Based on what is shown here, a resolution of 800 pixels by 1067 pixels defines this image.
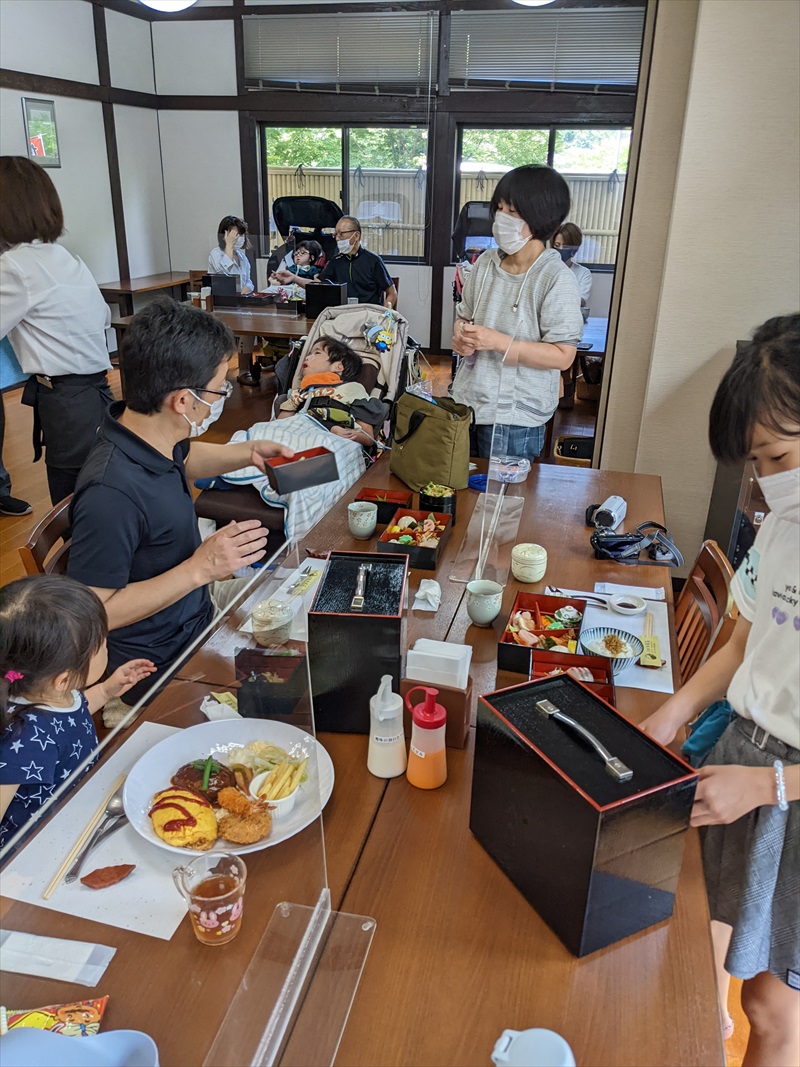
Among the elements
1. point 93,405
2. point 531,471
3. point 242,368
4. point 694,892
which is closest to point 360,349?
point 93,405

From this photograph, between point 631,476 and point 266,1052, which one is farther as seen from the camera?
point 631,476

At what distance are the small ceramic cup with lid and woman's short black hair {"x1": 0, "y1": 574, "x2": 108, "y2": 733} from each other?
3.14ft

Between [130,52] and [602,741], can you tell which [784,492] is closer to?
[602,741]

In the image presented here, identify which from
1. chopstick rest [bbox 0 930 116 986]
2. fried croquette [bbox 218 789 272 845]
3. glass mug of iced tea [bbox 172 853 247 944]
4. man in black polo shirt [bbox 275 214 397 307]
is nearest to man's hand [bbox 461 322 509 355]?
fried croquette [bbox 218 789 272 845]

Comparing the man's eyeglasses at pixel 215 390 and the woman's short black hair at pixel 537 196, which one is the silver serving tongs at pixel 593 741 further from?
the woman's short black hair at pixel 537 196

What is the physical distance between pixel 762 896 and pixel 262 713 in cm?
84

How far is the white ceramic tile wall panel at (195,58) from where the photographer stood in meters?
7.83

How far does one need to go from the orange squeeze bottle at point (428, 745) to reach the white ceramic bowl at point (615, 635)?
0.43 m

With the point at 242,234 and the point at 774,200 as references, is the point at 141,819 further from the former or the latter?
the point at 242,234

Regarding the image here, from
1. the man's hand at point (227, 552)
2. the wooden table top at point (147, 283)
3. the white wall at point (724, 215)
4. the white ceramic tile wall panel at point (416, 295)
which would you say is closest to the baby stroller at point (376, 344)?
the white wall at point (724, 215)

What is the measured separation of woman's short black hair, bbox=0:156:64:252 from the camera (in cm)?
266

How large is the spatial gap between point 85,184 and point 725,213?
21.2ft

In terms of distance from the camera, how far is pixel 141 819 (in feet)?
3.56

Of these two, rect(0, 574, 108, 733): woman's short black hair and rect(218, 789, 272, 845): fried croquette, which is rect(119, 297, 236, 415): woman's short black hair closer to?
rect(0, 574, 108, 733): woman's short black hair
